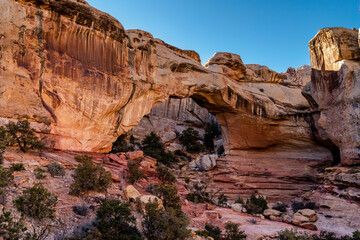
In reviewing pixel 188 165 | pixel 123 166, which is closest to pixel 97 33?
pixel 123 166

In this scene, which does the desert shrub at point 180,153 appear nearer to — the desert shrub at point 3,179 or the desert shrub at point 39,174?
the desert shrub at point 39,174

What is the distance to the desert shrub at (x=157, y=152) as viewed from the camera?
23250 mm

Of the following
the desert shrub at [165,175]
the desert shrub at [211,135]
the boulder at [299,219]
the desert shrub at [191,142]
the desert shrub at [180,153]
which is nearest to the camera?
the boulder at [299,219]

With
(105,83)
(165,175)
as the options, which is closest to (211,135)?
(165,175)

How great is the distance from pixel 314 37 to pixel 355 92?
6181 mm

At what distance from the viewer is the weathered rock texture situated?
12914 millimetres

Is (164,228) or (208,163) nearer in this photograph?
(164,228)

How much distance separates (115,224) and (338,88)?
1866 cm

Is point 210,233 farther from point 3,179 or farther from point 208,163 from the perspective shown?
point 208,163

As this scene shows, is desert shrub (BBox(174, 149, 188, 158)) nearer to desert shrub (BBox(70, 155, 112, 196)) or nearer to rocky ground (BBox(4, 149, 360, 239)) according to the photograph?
rocky ground (BBox(4, 149, 360, 239))

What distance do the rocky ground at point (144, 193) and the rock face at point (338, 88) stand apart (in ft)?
8.65

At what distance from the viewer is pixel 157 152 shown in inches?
1038

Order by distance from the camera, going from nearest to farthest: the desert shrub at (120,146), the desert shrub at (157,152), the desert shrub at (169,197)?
the desert shrub at (169,197), the desert shrub at (120,146), the desert shrub at (157,152)

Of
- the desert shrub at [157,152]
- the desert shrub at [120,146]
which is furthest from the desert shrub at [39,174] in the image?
the desert shrub at [157,152]
